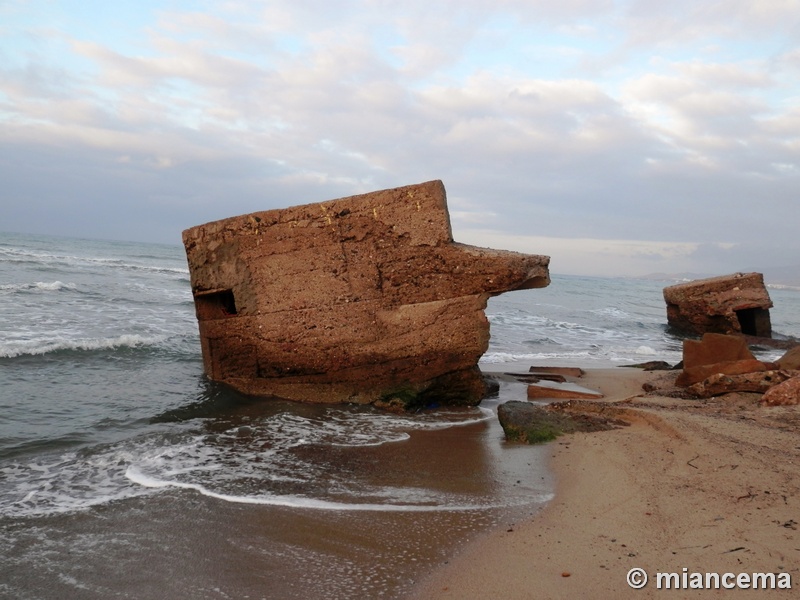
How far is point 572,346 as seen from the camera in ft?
43.4

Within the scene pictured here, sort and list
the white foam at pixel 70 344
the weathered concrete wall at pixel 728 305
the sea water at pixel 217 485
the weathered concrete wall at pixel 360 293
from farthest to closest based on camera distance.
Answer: the weathered concrete wall at pixel 728 305
the white foam at pixel 70 344
the weathered concrete wall at pixel 360 293
the sea water at pixel 217 485

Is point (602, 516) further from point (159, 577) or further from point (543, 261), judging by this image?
point (543, 261)

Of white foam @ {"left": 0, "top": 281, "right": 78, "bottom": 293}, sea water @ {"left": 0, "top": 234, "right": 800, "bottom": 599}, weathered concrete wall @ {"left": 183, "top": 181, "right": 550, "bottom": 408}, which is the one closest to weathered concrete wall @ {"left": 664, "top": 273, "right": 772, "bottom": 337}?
sea water @ {"left": 0, "top": 234, "right": 800, "bottom": 599}

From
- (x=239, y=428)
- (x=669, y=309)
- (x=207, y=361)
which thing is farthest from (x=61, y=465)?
(x=669, y=309)

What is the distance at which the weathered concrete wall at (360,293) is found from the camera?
19.6ft

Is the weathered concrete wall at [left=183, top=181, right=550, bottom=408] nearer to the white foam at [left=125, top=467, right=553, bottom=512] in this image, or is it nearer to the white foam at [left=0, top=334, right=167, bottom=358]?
the white foam at [left=125, top=467, right=553, bottom=512]

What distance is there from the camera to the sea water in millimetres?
2797

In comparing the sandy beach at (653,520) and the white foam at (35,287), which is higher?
the white foam at (35,287)

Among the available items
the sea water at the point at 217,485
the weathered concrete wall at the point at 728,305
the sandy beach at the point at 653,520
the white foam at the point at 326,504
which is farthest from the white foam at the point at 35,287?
the weathered concrete wall at the point at 728,305

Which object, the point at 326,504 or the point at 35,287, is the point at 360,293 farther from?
the point at 35,287

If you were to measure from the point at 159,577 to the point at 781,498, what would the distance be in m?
3.08

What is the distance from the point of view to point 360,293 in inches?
242

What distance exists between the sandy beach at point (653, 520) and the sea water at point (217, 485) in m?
0.23

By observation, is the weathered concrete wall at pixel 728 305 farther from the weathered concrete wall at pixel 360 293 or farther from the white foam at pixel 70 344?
the white foam at pixel 70 344
